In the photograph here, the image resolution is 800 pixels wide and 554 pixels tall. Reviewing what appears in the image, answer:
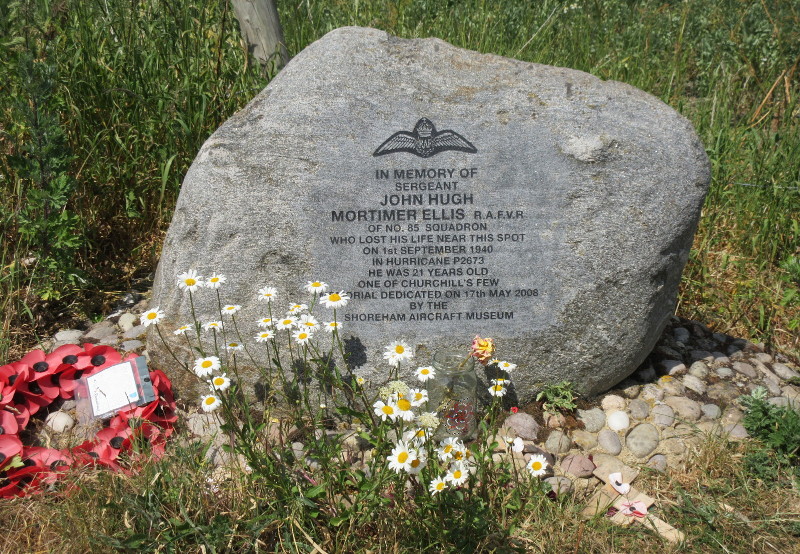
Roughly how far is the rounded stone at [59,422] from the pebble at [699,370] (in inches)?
114

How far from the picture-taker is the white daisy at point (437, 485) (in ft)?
6.16

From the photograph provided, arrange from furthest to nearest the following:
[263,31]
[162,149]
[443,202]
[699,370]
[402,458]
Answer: [263,31]
[162,149]
[699,370]
[443,202]
[402,458]

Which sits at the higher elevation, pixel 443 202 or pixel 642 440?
pixel 443 202

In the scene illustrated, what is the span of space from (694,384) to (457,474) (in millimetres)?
1837

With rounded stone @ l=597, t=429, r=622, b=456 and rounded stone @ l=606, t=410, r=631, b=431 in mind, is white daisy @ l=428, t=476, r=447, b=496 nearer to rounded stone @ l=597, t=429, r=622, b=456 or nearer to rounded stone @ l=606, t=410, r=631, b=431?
rounded stone @ l=597, t=429, r=622, b=456

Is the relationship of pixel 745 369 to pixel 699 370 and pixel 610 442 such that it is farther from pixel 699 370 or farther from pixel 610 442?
pixel 610 442

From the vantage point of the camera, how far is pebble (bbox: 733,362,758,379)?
11.0 feet

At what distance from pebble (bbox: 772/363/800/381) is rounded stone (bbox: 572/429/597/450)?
46.0 inches

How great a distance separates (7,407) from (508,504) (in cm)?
205

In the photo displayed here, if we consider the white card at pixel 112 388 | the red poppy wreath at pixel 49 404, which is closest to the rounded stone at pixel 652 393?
the red poppy wreath at pixel 49 404

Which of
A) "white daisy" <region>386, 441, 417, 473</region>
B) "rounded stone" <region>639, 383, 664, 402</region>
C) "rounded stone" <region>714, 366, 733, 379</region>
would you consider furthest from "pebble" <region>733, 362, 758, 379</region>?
"white daisy" <region>386, 441, 417, 473</region>

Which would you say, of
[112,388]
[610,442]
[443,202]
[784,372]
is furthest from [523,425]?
[112,388]

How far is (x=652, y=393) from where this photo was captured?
319cm

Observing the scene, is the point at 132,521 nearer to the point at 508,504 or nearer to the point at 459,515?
the point at 459,515
